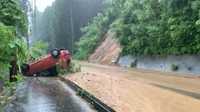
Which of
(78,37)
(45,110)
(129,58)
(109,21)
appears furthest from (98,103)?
(78,37)

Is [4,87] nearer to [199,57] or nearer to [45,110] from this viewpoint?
[45,110]

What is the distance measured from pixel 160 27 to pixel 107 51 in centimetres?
2506

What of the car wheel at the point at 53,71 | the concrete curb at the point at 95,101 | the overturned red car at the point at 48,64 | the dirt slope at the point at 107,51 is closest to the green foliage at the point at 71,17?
the dirt slope at the point at 107,51

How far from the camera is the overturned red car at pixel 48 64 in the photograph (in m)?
32.0

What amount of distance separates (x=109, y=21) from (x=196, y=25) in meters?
37.0

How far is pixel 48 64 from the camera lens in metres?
32.3

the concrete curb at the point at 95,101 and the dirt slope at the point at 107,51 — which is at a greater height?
the dirt slope at the point at 107,51

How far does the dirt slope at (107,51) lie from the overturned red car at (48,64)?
20.1 meters

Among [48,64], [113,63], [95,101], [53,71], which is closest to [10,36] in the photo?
[95,101]

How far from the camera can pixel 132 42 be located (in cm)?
4316

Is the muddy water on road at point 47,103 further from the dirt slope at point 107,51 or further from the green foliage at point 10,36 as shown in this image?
the dirt slope at point 107,51

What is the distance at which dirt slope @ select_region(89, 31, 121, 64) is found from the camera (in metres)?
54.1

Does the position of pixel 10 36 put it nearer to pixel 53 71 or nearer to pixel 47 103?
pixel 47 103

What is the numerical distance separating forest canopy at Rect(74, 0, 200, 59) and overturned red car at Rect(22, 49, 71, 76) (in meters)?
7.03
